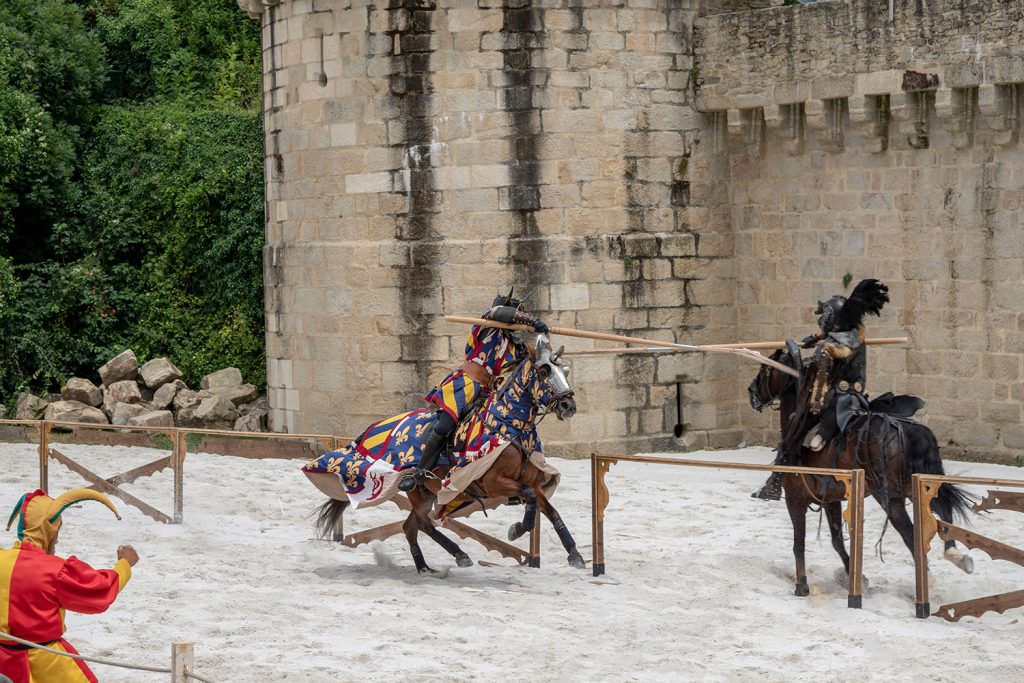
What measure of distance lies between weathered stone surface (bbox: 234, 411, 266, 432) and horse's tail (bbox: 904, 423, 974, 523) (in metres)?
9.49

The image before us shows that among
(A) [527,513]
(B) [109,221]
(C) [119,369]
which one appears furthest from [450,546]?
(B) [109,221]

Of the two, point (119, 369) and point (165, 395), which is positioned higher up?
point (119, 369)

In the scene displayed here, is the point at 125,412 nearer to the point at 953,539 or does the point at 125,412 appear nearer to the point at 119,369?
the point at 119,369

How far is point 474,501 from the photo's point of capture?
10.4m

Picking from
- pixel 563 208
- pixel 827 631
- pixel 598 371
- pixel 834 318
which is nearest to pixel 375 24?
pixel 563 208

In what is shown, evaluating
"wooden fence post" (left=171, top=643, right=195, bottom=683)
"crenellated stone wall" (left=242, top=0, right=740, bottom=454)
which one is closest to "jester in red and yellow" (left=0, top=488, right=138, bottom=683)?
"wooden fence post" (left=171, top=643, right=195, bottom=683)

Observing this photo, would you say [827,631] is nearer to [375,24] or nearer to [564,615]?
[564,615]

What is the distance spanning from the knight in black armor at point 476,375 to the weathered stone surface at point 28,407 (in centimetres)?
962

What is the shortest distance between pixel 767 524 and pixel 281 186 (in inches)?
275

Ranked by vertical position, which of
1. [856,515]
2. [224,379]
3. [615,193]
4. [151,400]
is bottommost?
[151,400]

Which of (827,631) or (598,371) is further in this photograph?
(598,371)

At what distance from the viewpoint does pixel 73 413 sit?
707 inches

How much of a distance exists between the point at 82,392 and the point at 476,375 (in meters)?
9.49

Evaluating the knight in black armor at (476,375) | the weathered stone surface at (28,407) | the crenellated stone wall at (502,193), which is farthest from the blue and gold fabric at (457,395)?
the weathered stone surface at (28,407)
